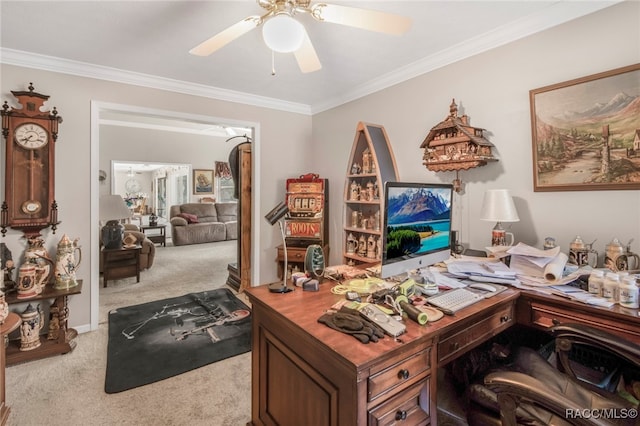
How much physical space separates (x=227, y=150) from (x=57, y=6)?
680 cm

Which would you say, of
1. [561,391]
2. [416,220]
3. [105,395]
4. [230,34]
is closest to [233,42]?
[230,34]

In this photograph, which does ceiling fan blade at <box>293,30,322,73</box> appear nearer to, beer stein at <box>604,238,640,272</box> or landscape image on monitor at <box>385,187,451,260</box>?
landscape image on monitor at <box>385,187,451,260</box>

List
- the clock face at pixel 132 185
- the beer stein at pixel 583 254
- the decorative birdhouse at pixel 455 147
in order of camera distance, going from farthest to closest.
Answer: the clock face at pixel 132 185 → the decorative birdhouse at pixel 455 147 → the beer stein at pixel 583 254

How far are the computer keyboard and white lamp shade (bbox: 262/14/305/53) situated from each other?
141cm

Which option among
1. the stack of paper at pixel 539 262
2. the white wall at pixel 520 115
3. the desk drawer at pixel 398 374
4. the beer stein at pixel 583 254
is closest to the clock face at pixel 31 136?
the white wall at pixel 520 115

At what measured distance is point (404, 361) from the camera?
1.08 metres

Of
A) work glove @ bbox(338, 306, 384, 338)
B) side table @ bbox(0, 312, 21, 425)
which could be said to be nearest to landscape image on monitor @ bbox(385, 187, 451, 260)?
work glove @ bbox(338, 306, 384, 338)

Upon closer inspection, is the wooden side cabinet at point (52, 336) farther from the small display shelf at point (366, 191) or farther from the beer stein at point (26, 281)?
the small display shelf at point (366, 191)

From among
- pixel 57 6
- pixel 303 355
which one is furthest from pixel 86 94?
pixel 303 355

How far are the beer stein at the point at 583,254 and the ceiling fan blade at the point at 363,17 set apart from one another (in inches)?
63.6

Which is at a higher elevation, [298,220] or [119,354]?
[298,220]

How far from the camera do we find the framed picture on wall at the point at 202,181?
27.3ft

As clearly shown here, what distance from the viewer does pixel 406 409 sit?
1123mm

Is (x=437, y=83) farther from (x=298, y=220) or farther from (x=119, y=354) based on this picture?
(x=119, y=354)
